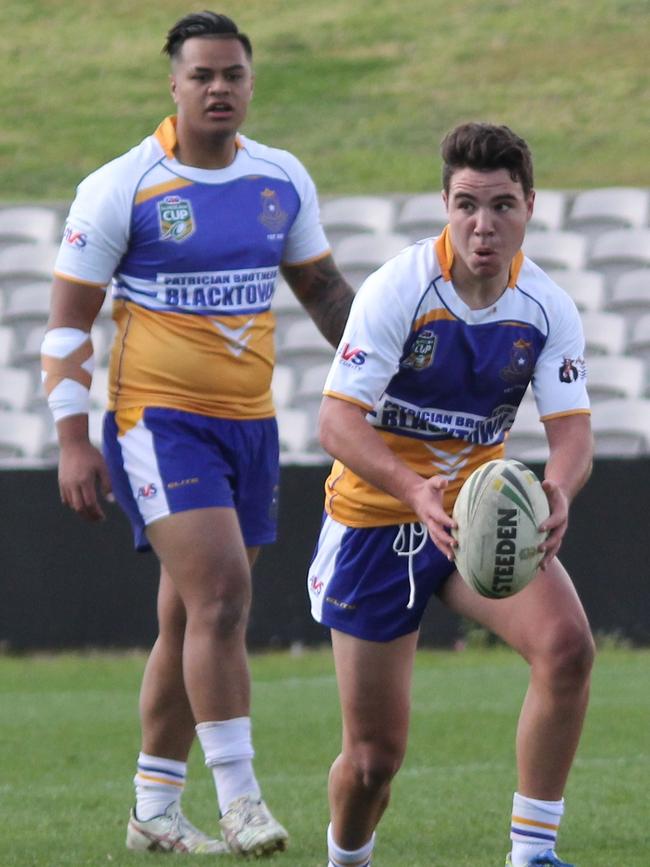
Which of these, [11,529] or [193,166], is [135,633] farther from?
[193,166]

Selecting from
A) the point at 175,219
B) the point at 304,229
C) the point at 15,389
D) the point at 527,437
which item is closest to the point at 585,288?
the point at 527,437

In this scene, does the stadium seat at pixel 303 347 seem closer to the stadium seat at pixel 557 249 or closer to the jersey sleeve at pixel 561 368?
the stadium seat at pixel 557 249

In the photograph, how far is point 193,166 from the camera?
5.33 m

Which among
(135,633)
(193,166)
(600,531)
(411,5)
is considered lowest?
(135,633)

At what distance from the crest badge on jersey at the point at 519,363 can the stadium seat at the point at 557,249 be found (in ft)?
32.8

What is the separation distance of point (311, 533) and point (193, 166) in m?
5.23

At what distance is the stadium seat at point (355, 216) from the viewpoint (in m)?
15.0

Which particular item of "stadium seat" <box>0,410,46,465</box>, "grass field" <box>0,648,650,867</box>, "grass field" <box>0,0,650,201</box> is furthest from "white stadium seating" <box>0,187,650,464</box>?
"grass field" <box>0,0,650,201</box>

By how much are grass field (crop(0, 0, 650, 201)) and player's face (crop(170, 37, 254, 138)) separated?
44.8ft

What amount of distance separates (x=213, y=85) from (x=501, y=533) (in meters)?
1.85

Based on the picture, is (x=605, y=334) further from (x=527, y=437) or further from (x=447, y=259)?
(x=447, y=259)

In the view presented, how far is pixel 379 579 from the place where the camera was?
448 cm

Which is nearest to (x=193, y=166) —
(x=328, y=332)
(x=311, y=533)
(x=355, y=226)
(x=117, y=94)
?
(x=328, y=332)

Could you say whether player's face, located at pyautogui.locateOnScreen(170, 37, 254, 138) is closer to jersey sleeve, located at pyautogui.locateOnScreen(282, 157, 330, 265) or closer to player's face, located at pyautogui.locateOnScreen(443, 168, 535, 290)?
jersey sleeve, located at pyautogui.locateOnScreen(282, 157, 330, 265)
